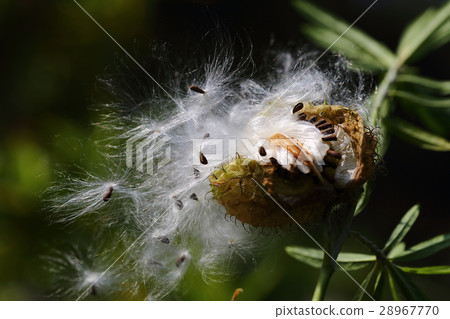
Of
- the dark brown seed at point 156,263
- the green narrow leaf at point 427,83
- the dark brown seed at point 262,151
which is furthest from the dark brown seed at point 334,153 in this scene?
the green narrow leaf at point 427,83

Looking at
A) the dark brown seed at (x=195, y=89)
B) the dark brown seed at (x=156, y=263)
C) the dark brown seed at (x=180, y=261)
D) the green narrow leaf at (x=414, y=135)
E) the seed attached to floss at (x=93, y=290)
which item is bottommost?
the seed attached to floss at (x=93, y=290)

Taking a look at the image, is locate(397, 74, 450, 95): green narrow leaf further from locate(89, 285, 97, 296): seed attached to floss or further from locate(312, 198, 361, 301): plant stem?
locate(89, 285, 97, 296): seed attached to floss

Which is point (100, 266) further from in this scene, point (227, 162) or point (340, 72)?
point (340, 72)

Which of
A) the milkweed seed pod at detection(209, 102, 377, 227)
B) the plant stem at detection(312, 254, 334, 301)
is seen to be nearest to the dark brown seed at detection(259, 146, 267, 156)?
the milkweed seed pod at detection(209, 102, 377, 227)

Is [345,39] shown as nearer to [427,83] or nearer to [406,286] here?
[427,83]

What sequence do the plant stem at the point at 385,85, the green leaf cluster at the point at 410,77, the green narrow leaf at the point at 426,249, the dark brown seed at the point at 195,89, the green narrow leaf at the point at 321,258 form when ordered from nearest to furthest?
the dark brown seed at the point at 195,89 < the green narrow leaf at the point at 426,249 < the green narrow leaf at the point at 321,258 < the plant stem at the point at 385,85 < the green leaf cluster at the point at 410,77

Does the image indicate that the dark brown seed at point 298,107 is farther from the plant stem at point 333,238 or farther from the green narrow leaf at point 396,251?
the green narrow leaf at point 396,251

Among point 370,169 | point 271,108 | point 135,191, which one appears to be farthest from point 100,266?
point 370,169
